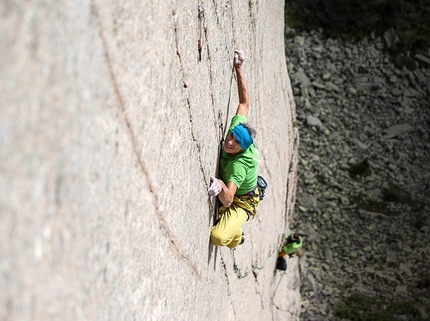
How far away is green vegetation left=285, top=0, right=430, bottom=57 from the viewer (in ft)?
39.1

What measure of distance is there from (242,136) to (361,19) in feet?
32.9

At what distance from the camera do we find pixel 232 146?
3230 mm

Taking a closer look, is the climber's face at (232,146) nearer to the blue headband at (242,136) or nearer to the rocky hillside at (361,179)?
the blue headband at (242,136)

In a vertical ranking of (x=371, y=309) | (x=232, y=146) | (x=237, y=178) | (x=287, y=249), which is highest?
(x=232, y=146)

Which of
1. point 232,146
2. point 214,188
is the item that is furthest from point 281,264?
point 214,188

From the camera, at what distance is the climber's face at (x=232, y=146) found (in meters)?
3.21

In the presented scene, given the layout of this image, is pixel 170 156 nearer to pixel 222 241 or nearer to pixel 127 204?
pixel 127 204

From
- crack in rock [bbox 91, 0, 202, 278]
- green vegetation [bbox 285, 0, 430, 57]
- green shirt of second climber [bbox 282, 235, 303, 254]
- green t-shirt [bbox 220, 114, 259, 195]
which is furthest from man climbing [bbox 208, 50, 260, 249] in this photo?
green vegetation [bbox 285, 0, 430, 57]

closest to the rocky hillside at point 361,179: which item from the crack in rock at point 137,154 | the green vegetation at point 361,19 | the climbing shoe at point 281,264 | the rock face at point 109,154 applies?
the green vegetation at point 361,19

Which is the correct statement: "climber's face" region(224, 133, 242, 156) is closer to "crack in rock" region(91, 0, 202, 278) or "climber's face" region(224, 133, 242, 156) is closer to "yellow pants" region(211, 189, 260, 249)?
"yellow pants" region(211, 189, 260, 249)

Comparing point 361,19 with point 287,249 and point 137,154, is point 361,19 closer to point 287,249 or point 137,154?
point 287,249

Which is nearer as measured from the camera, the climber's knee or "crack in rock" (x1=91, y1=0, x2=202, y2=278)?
"crack in rock" (x1=91, y1=0, x2=202, y2=278)

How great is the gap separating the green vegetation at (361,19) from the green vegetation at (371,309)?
18.6 ft

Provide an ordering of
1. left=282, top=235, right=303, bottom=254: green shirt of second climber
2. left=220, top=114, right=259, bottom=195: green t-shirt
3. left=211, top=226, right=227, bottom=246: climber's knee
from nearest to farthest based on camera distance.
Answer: left=220, top=114, right=259, bottom=195: green t-shirt → left=211, top=226, right=227, bottom=246: climber's knee → left=282, top=235, right=303, bottom=254: green shirt of second climber
